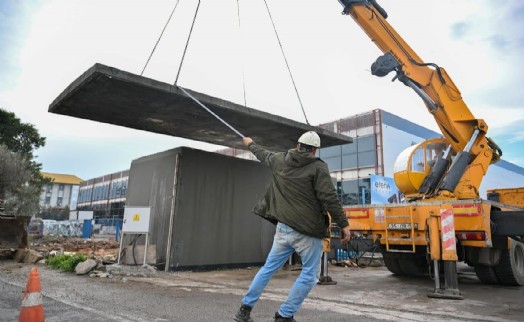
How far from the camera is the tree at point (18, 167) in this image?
2164 centimetres

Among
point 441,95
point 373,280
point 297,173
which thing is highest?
point 441,95

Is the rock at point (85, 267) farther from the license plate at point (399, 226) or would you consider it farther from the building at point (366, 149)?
the building at point (366, 149)

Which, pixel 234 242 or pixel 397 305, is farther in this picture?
pixel 234 242

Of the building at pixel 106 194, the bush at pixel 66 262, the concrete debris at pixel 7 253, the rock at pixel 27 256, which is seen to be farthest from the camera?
the building at pixel 106 194

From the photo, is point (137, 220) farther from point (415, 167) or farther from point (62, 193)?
point (62, 193)

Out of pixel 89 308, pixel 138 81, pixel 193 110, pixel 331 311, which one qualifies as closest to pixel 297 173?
pixel 331 311

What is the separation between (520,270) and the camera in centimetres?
751

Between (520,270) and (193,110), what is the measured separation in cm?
741

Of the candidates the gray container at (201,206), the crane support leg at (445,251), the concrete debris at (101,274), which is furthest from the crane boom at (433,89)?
the concrete debris at (101,274)

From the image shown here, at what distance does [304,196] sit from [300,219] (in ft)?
0.77

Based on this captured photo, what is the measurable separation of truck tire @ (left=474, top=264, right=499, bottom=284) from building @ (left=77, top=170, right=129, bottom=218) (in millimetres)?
44539

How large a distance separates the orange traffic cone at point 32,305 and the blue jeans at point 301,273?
1.73m

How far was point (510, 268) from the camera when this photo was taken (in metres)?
7.16

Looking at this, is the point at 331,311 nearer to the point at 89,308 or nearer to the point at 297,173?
the point at 297,173
